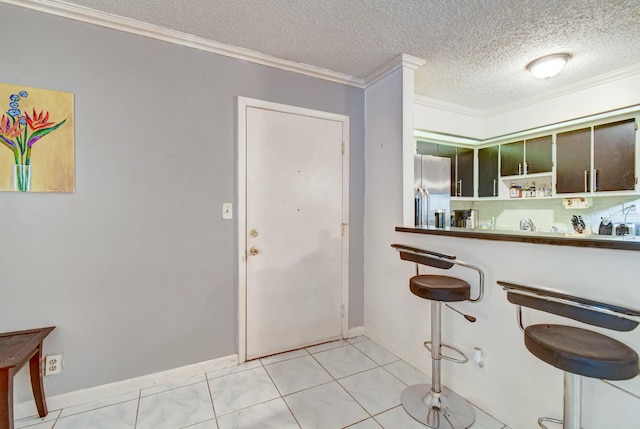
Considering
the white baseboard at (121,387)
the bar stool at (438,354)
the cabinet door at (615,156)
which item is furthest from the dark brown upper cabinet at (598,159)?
the white baseboard at (121,387)

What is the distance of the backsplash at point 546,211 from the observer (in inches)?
125

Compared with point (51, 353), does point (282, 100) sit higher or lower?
higher

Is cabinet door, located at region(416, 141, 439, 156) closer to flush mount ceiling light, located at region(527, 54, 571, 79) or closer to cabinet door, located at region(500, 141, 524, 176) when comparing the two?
cabinet door, located at region(500, 141, 524, 176)

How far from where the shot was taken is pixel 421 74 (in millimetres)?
2734

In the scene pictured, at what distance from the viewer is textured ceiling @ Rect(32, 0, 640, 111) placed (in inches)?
69.9

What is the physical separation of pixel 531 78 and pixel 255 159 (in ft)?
9.07

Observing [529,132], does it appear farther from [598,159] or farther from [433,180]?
[433,180]

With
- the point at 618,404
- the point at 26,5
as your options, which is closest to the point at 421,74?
the point at 618,404

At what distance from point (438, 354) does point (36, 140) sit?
2737mm

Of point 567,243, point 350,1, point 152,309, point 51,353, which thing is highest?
point 350,1

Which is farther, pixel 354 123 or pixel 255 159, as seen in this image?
pixel 354 123

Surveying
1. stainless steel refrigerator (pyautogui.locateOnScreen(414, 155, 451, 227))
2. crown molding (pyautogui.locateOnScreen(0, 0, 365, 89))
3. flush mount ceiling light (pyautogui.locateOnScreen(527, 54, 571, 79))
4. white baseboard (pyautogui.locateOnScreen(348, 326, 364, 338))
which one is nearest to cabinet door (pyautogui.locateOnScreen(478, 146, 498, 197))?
stainless steel refrigerator (pyautogui.locateOnScreen(414, 155, 451, 227))

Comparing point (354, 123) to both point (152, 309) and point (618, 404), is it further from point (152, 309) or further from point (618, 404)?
point (618, 404)

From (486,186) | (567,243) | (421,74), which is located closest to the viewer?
(567,243)
